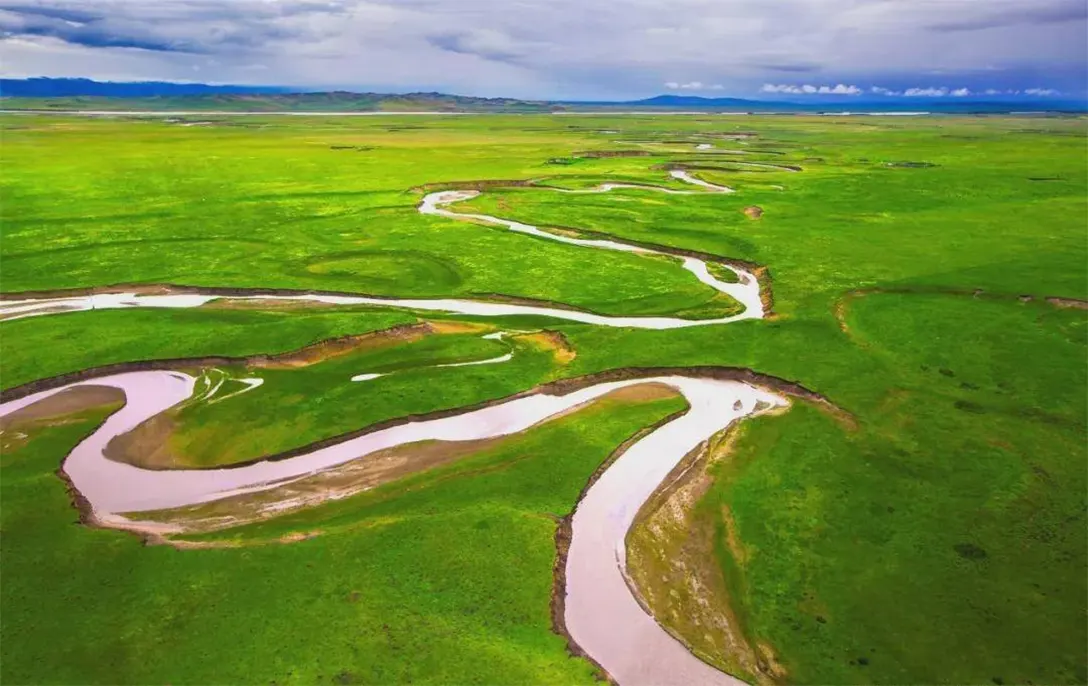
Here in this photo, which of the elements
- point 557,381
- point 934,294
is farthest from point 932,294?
point 557,381

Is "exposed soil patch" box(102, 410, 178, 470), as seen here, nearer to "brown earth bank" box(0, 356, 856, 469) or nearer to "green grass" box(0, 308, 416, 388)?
"brown earth bank" box(0, 356, 856, 469)

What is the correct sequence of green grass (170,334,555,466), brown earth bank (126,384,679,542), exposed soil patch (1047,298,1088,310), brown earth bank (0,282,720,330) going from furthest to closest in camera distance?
1. brown earth bank (0,282,720,330)
2. exposed soil patch (1047,298,1088,310)
3. green grass (170,334,555,466)
4. brown earth bank (126,384,679,542)

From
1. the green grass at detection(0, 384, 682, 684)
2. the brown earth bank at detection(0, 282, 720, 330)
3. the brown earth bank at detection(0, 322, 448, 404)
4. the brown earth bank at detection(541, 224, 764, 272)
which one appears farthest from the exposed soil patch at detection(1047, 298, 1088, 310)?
the brown earth bank at detection(0, 322, 448, 404)

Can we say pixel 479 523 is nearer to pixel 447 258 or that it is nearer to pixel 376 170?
pixel 447 258

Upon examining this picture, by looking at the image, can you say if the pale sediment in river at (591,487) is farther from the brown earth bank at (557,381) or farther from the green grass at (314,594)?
the green grass at (314,594)

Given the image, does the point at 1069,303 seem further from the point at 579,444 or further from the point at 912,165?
the point at 912,165

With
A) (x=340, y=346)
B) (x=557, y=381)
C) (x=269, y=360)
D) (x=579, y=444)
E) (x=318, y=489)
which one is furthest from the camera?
(x=340, y=346)
